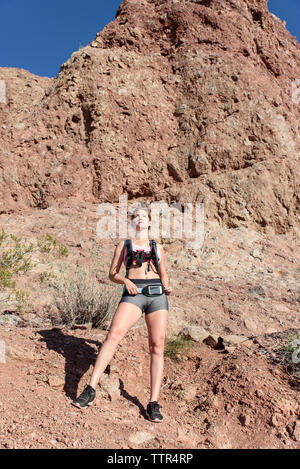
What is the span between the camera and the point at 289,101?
12.2 meters

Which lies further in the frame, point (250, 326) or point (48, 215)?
point (48, 215)

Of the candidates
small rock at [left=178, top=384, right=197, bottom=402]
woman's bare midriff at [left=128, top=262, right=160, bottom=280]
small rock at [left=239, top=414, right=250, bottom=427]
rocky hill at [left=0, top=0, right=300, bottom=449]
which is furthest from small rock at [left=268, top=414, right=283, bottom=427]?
woman's bare midriff at [left=128, top=262, right=160, bottom=280]

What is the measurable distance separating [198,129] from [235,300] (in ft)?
20.5

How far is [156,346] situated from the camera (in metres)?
2.84

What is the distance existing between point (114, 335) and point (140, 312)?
0.91ft

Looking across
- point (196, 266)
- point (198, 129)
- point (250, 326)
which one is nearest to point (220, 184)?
point (198, 129)

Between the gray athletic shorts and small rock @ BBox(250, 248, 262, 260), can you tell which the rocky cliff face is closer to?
Answer: small rock @ BBox(250, 248, 262, 260)

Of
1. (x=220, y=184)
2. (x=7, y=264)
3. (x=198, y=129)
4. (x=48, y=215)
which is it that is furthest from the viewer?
(x=198, y=129)

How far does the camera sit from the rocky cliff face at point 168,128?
10.2m

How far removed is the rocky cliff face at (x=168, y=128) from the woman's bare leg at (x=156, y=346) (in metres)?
7.24

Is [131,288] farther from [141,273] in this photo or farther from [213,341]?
[213,341]

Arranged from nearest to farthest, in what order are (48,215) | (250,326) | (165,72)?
1. (250,326)
2. (48,215)
3. (165,72)

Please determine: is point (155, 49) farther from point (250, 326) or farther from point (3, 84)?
point (250, 326)

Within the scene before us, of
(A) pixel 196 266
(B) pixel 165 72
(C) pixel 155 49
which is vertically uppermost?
(C) pixel 155 49
